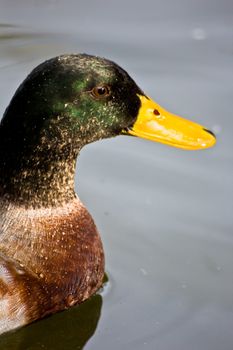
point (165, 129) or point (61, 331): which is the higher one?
point (165, 129)

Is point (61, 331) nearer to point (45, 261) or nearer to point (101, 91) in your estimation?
point (45, 261)

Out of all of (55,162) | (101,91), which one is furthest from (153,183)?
(101,91)

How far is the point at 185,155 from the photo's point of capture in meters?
8.76

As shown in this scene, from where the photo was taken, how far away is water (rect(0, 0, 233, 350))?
7152 mm

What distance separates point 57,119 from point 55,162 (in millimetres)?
315

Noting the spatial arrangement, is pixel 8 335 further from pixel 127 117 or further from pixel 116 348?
pixel 127 117

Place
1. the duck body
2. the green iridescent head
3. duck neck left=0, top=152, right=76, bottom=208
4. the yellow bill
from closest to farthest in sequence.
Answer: the green iridescent head → the duck body → duck neck left=0, top=152, right=76, bottom=208 → the yellow bill

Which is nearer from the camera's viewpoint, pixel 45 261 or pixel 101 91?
pixel 101 91

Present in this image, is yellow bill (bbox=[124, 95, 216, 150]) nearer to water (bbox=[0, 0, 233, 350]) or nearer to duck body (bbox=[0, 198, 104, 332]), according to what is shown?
duck body (bbox=[0, 198, 104, 332])

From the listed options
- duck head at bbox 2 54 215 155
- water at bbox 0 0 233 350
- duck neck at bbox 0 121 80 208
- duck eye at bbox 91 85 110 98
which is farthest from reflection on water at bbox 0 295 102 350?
duck eye at bbox 91 85 110 98

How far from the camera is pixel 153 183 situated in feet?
27.7

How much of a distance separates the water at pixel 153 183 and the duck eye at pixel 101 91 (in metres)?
1.39

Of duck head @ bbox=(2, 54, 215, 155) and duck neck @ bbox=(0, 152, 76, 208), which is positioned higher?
duck head @ bbox=(2, 54, 215, 155)

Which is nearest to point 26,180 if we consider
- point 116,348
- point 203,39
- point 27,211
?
point 27,211
